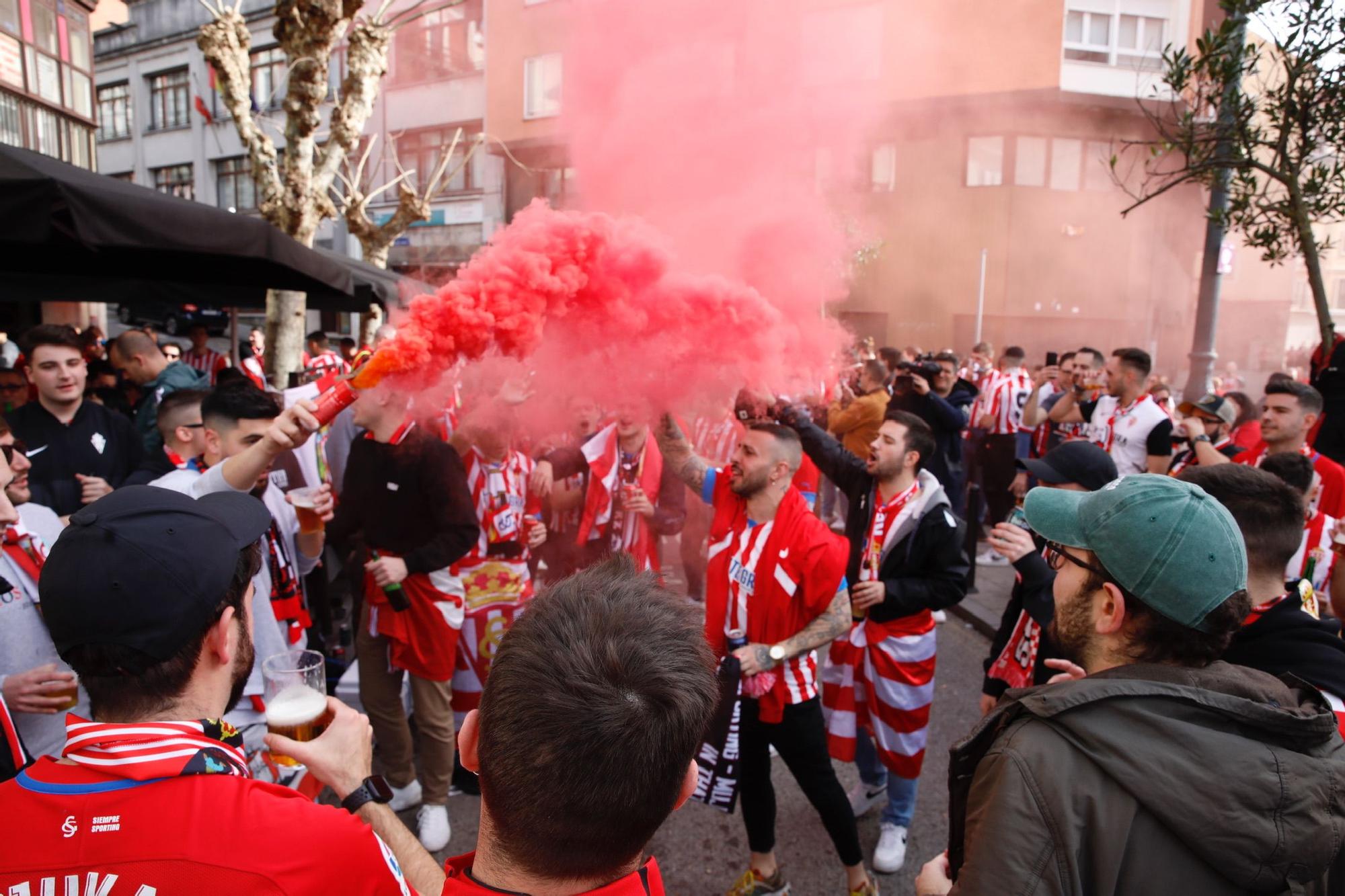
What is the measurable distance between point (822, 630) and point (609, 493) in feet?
8.72

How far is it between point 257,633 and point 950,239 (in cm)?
2323

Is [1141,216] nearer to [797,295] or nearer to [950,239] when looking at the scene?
[950,239]

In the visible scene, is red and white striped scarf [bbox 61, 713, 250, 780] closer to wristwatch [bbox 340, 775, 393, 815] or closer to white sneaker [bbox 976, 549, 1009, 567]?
wristwatch [bbox 340, 775, 393, 815]

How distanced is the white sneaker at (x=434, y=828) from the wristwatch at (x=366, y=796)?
2.36 meters

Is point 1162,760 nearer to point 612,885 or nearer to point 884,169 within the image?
point 612,885

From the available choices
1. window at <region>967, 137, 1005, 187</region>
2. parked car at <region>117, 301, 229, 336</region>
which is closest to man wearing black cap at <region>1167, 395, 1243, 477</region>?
window at <region>967, 137, 1005, 187</region>

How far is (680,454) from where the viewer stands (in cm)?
423

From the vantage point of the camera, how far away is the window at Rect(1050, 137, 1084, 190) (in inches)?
858

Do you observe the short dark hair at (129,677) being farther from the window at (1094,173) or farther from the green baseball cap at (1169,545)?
the window at (1094,173)

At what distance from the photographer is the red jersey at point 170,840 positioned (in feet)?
4.07

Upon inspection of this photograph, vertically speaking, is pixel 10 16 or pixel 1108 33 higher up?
pixel 1108 33

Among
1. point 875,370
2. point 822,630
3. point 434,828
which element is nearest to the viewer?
point 822,630

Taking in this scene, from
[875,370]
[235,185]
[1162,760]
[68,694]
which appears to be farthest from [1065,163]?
[235,185]

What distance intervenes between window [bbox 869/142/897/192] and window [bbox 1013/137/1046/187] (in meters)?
4.34
